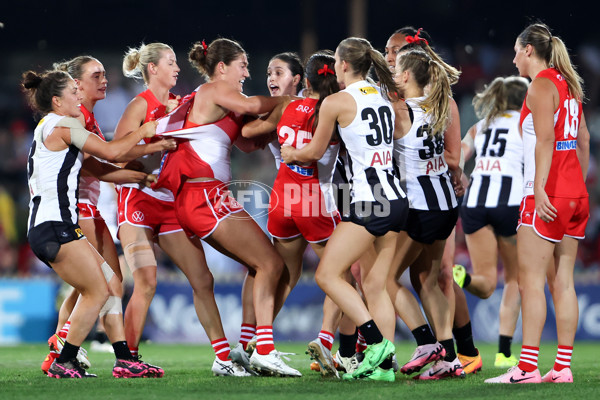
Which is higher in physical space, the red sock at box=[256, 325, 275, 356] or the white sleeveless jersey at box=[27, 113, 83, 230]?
the white sleeveless jersey at box=[27, 113, 83, 230]

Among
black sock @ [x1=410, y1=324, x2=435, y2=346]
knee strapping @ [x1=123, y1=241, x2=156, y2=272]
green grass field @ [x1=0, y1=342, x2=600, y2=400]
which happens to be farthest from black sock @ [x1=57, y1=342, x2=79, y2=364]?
black sock @ [x1=410, y1=324, x2=435, y2=346]

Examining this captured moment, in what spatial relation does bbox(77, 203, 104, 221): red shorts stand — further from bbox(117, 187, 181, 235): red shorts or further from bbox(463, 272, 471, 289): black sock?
bbox(463, 272, 471, 289): black sock

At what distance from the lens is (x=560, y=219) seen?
5.68m

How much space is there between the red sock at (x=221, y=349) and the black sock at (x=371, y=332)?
1.24 m

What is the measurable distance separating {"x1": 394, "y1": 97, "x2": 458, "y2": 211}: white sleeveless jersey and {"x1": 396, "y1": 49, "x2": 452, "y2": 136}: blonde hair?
6 cm

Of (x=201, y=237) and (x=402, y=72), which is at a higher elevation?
(x=402, y=72)

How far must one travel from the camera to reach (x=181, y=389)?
5.36 m

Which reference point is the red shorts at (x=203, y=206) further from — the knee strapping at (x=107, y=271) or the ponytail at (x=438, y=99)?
the ponytail at (x=438, y=99)

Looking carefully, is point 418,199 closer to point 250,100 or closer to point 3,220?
point 250,100

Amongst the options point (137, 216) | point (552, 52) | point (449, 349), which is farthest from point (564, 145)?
point (137, 216)

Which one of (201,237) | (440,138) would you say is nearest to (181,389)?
(201,237)

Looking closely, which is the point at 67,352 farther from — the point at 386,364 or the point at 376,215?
the point at 376,215

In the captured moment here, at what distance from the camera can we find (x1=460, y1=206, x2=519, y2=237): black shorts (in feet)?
26.0

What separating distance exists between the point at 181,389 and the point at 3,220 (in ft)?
31.7
